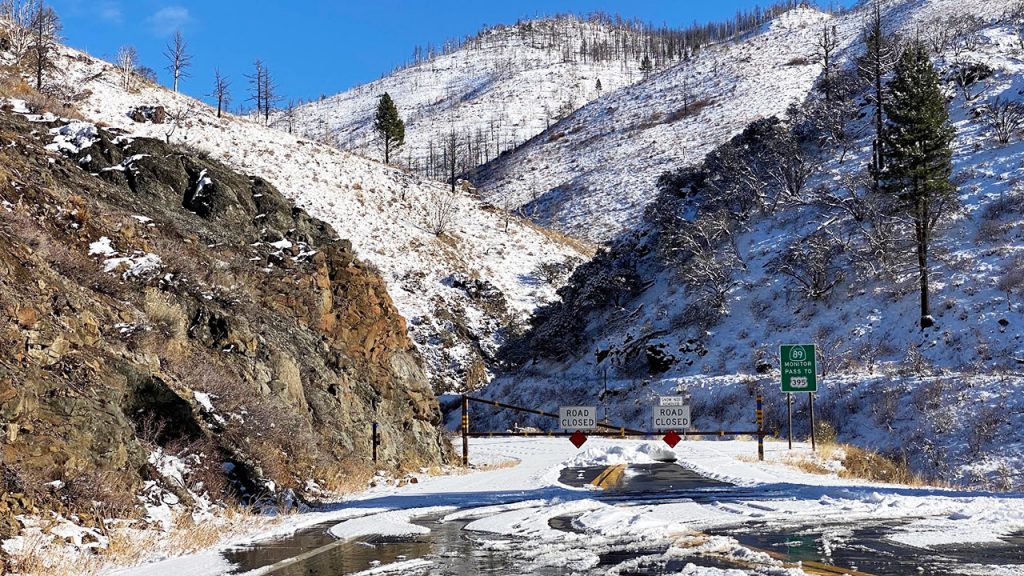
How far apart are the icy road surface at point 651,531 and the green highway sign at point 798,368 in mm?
7985

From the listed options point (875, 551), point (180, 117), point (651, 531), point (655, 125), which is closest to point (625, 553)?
point (651, 531)

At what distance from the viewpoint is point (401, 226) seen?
235ft

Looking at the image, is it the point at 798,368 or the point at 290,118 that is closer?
the point at 798,368

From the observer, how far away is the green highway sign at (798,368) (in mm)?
23969

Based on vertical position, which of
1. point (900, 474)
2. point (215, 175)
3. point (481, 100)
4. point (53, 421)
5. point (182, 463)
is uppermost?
point (481, 100)

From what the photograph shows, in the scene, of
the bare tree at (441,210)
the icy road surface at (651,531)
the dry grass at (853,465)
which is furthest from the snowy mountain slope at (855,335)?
the bare tree at (441,210)

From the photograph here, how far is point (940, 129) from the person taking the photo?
126 feet

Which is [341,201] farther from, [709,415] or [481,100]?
[481,100]

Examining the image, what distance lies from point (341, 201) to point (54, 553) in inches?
2505

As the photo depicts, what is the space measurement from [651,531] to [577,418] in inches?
417

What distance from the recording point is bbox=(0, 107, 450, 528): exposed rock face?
34.2 ft

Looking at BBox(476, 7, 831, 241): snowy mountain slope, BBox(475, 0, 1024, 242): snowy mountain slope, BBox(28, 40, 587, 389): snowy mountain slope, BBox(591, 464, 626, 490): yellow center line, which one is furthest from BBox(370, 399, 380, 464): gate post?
BBox(475, 0, 1024, 242): snowy mountain slope

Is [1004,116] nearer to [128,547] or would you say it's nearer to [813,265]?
[813,265]

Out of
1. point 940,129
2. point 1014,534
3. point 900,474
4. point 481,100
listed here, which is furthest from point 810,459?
point 481,100
